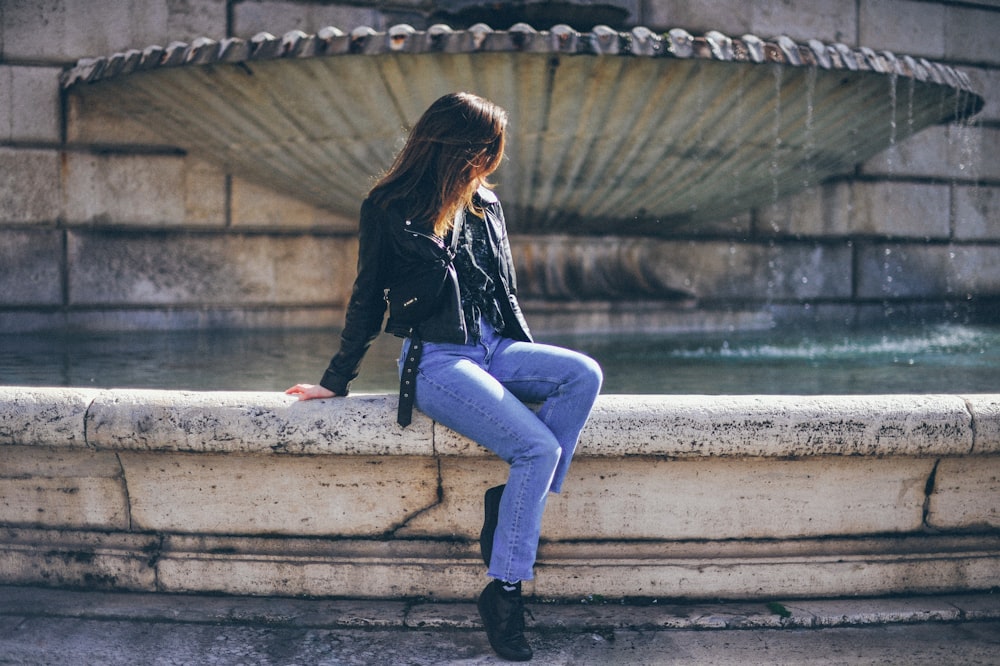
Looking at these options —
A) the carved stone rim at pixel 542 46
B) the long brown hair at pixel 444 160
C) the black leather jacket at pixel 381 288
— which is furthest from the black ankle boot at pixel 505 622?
the carved stone rim at pixel 542 46

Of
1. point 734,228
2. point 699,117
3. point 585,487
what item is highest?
point 699,117

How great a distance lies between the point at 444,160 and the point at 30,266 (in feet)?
14.4

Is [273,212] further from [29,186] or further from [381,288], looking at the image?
[381,288]

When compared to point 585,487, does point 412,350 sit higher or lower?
higher

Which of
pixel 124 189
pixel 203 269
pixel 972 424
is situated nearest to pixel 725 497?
pixel 972 424

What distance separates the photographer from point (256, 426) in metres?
2.51

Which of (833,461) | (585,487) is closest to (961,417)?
(833,461)

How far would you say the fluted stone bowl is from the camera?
4.21 m

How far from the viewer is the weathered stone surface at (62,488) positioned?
2670 mm

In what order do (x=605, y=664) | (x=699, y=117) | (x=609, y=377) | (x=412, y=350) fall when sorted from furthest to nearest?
(x=699, y=117) < (x=609, y=377) < (x=412, y=350) < (x=605, y=664)

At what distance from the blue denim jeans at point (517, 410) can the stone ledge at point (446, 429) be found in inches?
3.6

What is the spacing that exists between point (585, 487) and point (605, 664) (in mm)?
515

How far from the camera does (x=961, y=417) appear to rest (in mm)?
2574

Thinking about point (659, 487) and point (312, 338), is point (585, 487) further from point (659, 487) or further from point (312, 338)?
point (312, 338)
